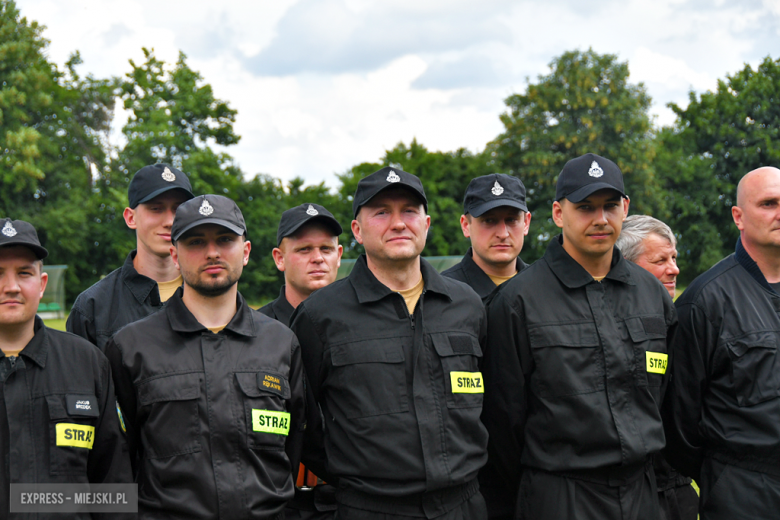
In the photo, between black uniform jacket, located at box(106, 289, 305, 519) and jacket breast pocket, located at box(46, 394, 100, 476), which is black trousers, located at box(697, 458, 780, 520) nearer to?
black uniform jacket, located at box(106, 289, 305, 519)

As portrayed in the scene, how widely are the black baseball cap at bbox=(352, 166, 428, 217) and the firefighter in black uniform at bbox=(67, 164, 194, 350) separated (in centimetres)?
136

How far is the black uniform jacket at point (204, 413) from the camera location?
306 centimetres

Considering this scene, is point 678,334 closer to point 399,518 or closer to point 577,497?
point 577,497

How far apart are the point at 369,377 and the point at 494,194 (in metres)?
2.29

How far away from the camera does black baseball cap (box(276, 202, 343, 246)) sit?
4.99 meters

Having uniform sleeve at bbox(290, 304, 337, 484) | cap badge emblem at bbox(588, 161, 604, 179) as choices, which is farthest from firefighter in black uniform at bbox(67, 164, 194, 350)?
cap badge emblem at bbox(588, 161, 604, 179)

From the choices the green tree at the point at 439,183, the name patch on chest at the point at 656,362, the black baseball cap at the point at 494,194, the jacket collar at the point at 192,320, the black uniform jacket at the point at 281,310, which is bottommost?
the name patch on chest at the point at 656,362

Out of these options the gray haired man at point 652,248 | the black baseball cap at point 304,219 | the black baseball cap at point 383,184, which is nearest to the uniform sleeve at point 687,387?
the gray haired man at point 652,248

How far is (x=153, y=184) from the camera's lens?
14.5 ft

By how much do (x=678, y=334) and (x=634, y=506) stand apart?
1077 mm

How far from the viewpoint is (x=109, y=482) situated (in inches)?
124

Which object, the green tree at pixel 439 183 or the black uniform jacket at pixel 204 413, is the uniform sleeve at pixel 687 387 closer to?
the black uniform jacket at pixel 204 413

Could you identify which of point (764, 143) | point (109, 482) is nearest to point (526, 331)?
point (109, 482)

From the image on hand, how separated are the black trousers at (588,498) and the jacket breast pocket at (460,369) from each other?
0.57m
